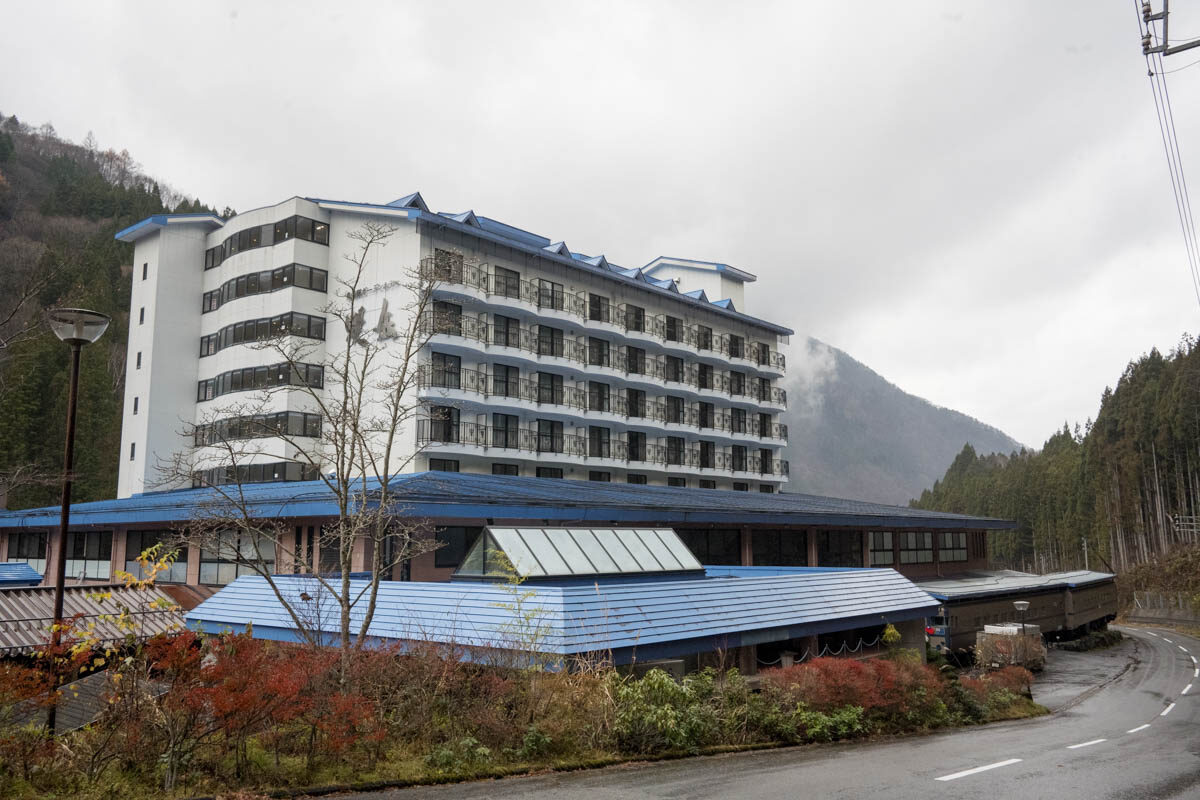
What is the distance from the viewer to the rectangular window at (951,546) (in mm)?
57625

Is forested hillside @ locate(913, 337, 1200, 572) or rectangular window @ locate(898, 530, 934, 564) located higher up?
forested hillside @ locate(913, 337, 1200, 572)

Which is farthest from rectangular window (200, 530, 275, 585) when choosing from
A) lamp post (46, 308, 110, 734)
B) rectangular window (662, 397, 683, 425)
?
rectangular window (662, 397, 683, 425)

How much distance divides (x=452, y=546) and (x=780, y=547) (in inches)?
787

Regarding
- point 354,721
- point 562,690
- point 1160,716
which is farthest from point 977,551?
point 354,721

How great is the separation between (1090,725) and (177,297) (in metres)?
46.6

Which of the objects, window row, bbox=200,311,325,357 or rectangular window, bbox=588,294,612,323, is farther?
rectangular window, bbox=588,294,612,323

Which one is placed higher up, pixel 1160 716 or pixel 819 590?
pixel 819 590

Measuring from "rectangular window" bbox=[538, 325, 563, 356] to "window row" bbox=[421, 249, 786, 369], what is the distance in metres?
1.27

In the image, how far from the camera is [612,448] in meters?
52.4

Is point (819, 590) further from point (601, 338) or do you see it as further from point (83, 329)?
point (601, 338)

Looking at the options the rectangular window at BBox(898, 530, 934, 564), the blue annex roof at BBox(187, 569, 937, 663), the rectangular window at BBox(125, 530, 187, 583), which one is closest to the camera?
the blue annex roof at BBox(187, 569, 937, 663)

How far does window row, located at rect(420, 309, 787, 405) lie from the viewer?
43.9 metres

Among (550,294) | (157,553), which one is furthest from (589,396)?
(157,553)

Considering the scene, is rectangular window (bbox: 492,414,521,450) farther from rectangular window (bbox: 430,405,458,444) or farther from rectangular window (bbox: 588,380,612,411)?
rectangular window (bbox: 588,380,612,411)
